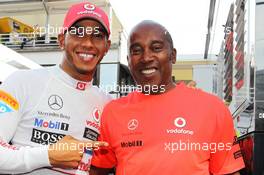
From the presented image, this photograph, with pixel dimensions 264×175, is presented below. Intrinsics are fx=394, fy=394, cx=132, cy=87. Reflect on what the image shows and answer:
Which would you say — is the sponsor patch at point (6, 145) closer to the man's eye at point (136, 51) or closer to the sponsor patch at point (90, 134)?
the sponsor patch at point (90, 134)

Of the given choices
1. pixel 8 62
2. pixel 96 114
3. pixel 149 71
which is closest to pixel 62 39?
pixel 96 114

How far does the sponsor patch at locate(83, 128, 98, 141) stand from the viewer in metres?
1.80

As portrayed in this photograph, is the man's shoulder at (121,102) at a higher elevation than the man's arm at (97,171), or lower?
higher

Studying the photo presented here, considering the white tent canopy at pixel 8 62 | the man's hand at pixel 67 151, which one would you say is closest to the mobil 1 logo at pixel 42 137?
the man's hand at pixel 67 151

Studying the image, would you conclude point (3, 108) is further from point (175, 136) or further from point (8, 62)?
point (8, 62)

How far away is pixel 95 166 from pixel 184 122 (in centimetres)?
48

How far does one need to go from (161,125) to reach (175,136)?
0.08m

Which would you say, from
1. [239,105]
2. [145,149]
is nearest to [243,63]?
[239,105]

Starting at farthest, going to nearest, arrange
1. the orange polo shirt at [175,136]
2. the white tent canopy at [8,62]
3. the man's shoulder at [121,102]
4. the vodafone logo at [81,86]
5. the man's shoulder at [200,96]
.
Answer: the white tent canopy at [8,62] → the vodafone logo at [81,86] → the man's shoulder at [121,102] → the man's shoulder at [200,96] → the orange polo shirt at [175,136]

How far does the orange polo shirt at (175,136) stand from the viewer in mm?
1550

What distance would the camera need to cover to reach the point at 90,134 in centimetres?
181

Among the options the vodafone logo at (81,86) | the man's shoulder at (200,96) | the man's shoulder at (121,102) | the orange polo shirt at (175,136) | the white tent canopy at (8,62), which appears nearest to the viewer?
the orange polo shirt at (175,136)

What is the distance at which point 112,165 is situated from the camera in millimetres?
1825

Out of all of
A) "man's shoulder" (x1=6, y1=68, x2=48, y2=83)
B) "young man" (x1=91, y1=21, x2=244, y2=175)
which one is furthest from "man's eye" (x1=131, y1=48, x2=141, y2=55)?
"man's shoulder" (x1=6, y1=68, x2=48, y2=83)
